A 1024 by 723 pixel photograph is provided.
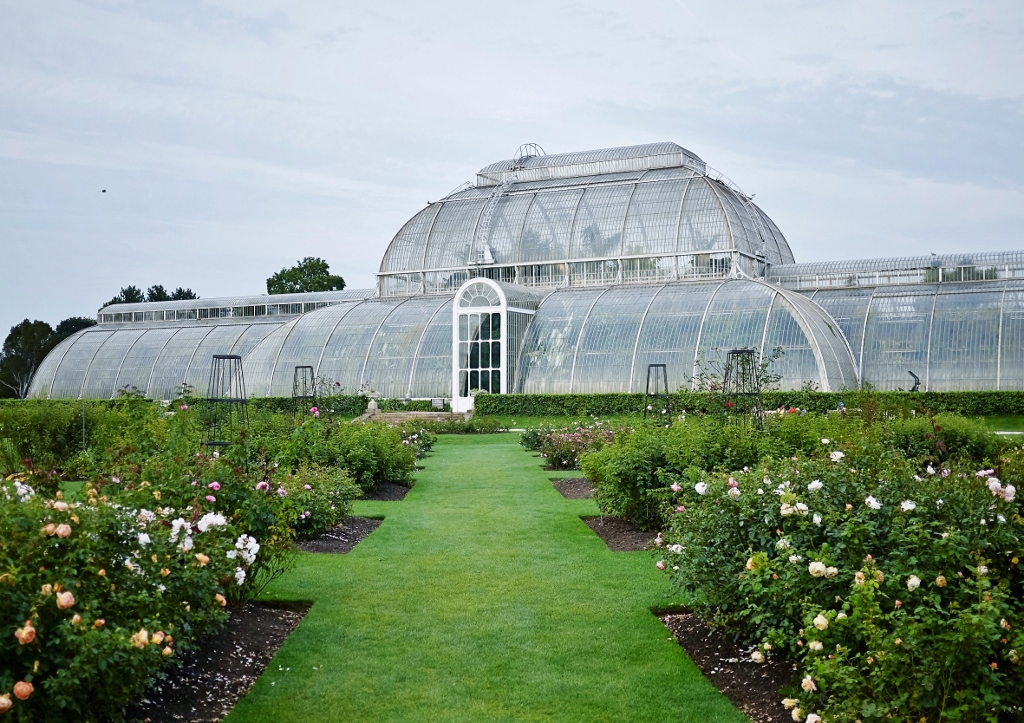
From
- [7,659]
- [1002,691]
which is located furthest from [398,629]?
[1002,691]

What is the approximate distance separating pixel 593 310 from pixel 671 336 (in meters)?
4.72

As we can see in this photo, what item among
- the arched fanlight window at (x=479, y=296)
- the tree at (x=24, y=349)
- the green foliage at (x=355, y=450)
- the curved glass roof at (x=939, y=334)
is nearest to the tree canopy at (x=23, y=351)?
the tree at (x=24, y=349)

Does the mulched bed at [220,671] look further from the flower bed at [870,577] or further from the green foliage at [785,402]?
the green foliage at [785,402]

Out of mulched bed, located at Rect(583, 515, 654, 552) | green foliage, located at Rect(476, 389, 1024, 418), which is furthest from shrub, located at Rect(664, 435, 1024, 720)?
green foliage, located at Rect(476, 389, 1024, 418)

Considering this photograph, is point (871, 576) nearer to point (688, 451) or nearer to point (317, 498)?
point (688, 451)

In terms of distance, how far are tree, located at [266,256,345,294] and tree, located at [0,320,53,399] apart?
17263 mm

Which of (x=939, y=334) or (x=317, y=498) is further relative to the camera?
(x=939, y=334)

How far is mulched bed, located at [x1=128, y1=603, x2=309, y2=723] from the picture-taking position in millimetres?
6586

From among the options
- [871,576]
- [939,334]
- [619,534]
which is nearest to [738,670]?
[871,576]

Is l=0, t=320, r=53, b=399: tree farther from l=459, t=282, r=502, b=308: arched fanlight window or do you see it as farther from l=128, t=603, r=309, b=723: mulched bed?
l=128, t=603, r=309, b=723: mulched bed

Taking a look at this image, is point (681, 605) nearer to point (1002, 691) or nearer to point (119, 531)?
point (1002, 691)

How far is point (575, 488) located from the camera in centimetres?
1841

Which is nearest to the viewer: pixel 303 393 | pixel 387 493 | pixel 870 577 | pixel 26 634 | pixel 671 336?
pixel 26 634

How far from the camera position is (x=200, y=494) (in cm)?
844
